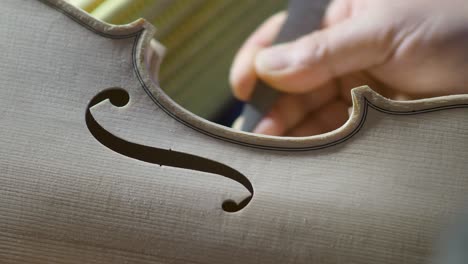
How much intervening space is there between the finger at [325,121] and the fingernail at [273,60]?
0.15m

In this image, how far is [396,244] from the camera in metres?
0.53

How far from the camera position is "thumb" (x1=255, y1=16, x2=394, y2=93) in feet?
2.36

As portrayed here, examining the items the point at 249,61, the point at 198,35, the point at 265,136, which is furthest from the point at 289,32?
the point at 265,136

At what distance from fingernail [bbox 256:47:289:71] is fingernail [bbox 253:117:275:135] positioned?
99mm

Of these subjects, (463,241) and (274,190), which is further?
(274,190)

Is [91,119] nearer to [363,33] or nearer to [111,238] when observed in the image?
[111,238]

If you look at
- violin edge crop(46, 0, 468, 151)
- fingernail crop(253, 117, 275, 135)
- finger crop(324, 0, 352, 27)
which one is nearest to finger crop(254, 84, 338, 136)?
fingernail crop(253, 117, 275, 135)

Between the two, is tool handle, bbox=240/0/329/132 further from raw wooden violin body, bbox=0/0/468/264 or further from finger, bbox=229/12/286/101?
raw wooden violin body, bbox=0/0/468/264

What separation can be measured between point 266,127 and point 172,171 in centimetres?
38

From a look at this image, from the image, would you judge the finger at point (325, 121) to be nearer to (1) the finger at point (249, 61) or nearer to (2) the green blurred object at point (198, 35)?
(1) the finger at point (249, 61)

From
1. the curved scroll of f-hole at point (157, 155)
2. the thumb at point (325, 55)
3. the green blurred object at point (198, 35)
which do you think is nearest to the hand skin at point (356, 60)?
the thumb at point (325, 55)

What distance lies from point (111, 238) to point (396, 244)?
0.88 feet

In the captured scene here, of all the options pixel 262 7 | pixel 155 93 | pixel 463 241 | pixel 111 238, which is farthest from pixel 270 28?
pixel 463 241

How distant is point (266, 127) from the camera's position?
0.90m
